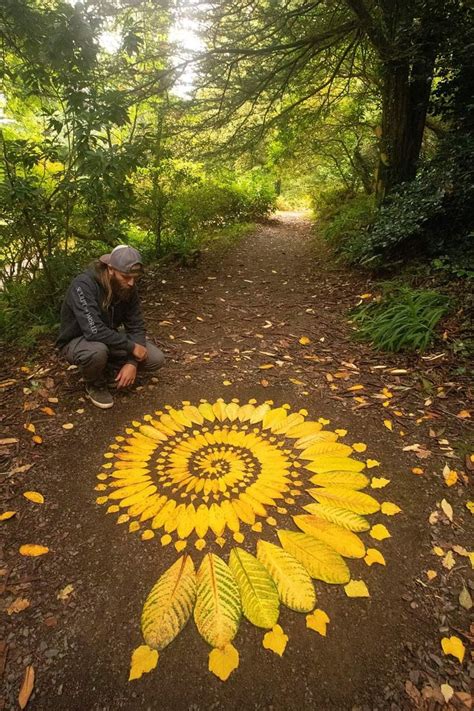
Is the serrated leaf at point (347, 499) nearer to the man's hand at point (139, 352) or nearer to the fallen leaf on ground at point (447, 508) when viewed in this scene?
the fallen leaf on ground at point (447, 508)

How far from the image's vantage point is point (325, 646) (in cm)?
162

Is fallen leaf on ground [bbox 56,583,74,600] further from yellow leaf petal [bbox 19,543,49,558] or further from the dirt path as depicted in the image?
yellow leaf petal [bbox 19,543,49,558]

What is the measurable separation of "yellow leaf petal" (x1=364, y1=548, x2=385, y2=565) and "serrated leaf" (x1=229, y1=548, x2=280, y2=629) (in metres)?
0.51

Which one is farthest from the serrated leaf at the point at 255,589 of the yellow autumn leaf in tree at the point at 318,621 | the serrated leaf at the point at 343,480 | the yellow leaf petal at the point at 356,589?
the serrated leaf at the point at 343,480

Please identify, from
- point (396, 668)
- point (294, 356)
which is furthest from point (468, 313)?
point (396, 668)

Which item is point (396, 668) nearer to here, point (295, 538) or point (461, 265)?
point (295, 538)

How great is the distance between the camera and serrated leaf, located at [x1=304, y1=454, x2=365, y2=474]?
8.46ft

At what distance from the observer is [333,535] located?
2.13m

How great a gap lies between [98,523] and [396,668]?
5.22 ft

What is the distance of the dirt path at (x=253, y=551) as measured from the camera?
1.51 meters

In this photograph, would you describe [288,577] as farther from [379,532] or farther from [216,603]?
[379,532]

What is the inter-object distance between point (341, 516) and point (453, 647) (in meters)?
0.75

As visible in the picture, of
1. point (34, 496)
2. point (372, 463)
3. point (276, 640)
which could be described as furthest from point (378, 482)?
point (34, 496)

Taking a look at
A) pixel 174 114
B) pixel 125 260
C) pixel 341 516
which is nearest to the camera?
pixel 341 516
